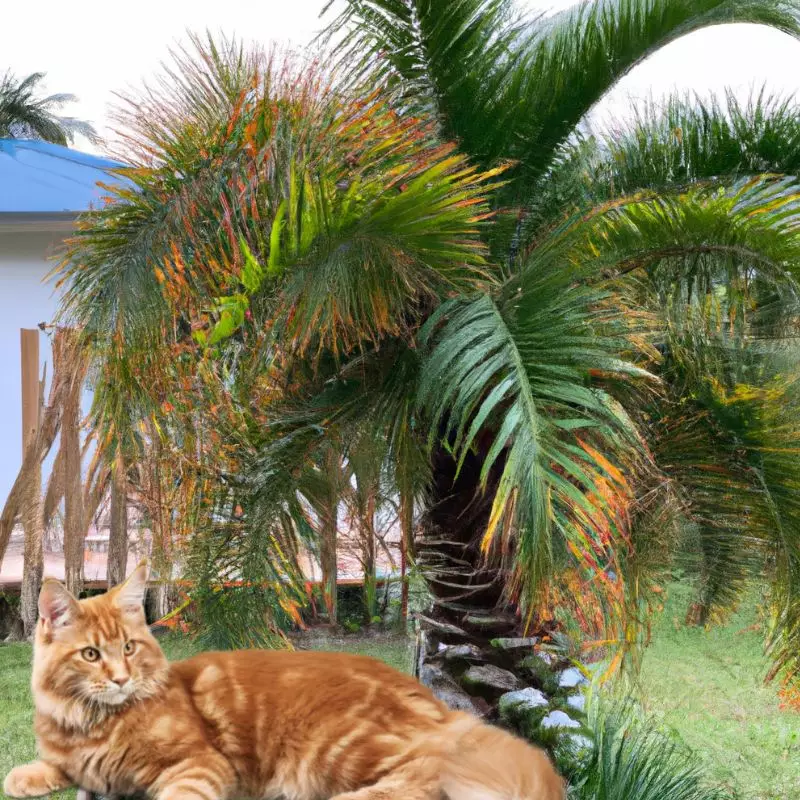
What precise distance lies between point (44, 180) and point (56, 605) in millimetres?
8329

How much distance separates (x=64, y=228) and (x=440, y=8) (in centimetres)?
712

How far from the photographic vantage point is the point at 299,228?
3033 millimetres

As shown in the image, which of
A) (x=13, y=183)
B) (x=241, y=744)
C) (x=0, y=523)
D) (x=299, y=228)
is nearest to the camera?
(x=241, y=744)

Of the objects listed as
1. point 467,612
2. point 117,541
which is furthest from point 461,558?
point 117,541

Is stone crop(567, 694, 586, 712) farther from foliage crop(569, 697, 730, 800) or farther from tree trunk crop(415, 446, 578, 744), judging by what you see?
foliage crop(569, 697, 730, 800)

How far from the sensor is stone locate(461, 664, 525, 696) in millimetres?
3725

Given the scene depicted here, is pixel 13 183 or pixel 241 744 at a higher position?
pixel 13 183

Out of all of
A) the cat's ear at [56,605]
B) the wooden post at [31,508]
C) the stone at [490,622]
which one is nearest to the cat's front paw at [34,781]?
the cat's ear at [56,605]

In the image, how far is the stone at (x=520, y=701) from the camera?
3648 mm

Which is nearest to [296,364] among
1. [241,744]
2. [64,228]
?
[241,744]

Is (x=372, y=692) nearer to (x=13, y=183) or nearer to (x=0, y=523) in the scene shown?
(x=0, y=523)

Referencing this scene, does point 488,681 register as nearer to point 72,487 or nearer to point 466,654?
point 466,654

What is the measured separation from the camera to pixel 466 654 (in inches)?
149

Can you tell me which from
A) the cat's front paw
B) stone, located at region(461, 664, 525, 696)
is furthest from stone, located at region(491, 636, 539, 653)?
the cat's front paw
